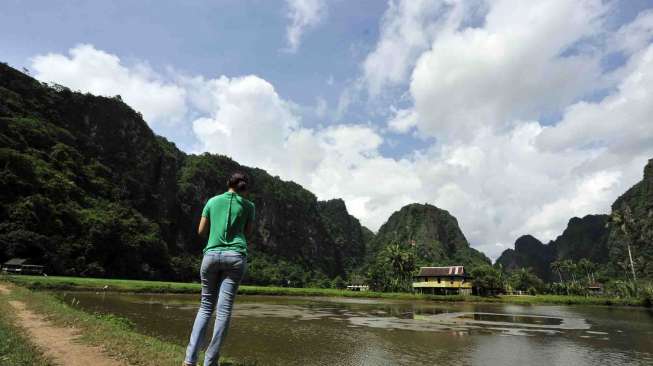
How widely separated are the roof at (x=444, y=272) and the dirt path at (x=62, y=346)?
82.0m

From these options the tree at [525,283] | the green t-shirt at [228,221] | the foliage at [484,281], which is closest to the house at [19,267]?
the green t-shirt at [228,221]

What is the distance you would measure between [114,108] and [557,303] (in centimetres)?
13081

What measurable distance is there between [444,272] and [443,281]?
203 cm

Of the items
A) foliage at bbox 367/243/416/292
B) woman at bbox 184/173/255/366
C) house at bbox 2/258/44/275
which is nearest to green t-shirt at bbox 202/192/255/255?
woman at bbox 184/173/255/366

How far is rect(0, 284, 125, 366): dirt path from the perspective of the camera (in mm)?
6328

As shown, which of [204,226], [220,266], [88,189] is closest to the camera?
[220,266]

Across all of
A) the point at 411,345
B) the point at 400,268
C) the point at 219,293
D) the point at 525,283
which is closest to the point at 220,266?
the point at 219,293

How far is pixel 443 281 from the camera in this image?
8500cm

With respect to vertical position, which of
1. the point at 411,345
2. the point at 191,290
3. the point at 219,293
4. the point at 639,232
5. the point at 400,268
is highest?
the point at 639,232

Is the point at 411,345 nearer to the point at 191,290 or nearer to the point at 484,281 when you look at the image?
the point at 191,290

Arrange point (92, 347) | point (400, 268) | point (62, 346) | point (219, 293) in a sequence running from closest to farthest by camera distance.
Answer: point (219, 293), point (62, 346), point (92, 347), point (400, 268)

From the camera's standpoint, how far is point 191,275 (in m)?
114

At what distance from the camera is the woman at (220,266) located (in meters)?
5.03

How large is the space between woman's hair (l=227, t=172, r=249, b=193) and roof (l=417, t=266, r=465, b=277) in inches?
3320
